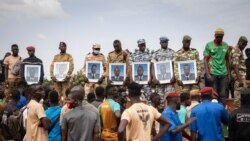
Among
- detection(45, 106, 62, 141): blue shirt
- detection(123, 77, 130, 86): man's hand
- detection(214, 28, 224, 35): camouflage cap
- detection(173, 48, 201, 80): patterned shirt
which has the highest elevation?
detection(214, 28, 224, 35): camouflage cap

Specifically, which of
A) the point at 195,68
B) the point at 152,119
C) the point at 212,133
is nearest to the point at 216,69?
the point at 195,68

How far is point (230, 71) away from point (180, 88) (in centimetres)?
154

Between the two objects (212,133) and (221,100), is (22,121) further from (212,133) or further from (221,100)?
(221,100)

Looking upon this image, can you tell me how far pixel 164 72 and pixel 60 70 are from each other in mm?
3509

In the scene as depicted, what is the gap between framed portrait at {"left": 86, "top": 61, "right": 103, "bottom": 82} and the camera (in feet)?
43.4

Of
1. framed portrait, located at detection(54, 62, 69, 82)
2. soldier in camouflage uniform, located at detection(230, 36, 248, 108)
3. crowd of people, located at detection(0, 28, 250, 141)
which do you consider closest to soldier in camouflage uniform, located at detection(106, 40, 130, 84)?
crowd of people, located at detection(0, 28, 250, 141)

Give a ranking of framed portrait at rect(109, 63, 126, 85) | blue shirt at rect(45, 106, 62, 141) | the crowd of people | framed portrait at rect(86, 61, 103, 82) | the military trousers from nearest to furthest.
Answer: the crowd of people
blue shirt at rect(45, 106, 62, 141)
the military trousers
framed portrait at rect(109, 63, 126, 85)
framed portrait at rect(86, 61, 103, 82)

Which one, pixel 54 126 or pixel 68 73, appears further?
pixel 68 73

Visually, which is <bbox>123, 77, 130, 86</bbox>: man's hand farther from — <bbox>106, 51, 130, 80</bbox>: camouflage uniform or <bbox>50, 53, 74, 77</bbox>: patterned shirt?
<bbox>50, 53, 74, 77</bbox>: patterned shirt

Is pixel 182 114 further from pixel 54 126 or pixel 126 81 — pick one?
pixel 126 81

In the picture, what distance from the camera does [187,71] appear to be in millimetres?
12250

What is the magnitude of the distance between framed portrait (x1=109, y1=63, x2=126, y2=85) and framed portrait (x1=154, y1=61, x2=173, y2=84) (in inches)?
41.6

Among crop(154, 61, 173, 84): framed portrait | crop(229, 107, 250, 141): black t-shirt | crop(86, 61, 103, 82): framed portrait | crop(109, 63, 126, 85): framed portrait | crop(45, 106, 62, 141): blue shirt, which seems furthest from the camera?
crop(86, 61, 103, 82): framed portrait

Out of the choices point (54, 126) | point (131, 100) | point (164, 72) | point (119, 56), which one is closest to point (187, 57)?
point (164, 72)
